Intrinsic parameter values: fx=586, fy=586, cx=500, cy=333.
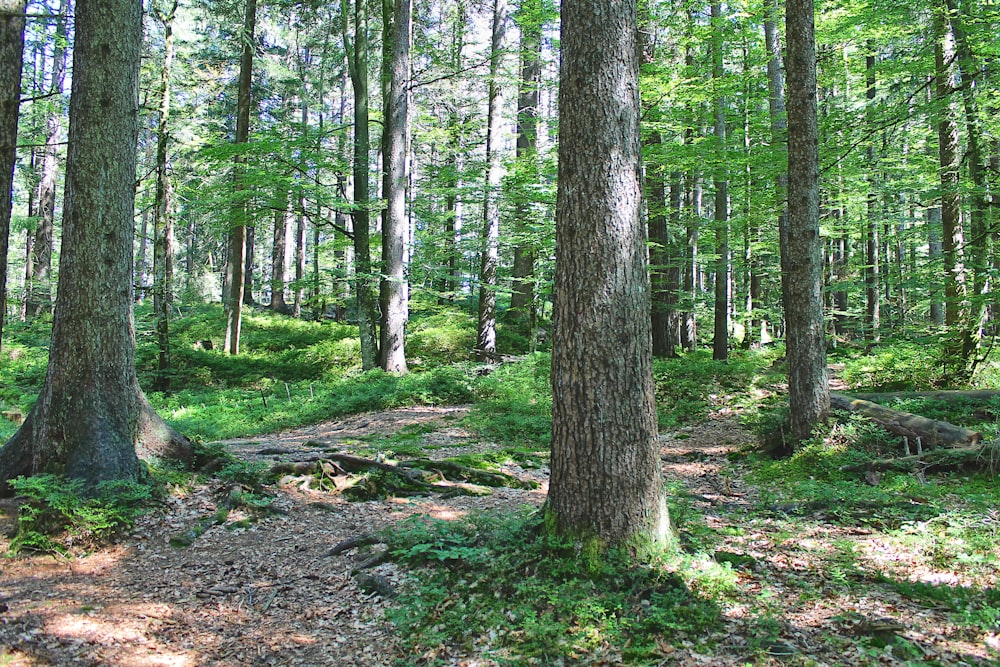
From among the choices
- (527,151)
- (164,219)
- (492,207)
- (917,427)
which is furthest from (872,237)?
(164,219)

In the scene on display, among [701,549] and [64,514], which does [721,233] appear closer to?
[701,549]

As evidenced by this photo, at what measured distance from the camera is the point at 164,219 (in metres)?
14.7

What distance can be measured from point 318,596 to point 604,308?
9.97ft

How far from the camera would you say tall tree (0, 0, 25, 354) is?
5.91 meters

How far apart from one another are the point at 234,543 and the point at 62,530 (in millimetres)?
1395

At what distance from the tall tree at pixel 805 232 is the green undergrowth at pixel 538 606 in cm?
476

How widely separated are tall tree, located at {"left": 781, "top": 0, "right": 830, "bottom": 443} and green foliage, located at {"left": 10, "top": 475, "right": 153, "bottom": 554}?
7693mm

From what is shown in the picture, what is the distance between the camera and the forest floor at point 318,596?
322 cm

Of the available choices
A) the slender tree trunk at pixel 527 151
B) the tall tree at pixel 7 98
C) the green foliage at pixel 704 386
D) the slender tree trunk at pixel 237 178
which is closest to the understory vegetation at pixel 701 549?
the green foliage at pixel 704 386

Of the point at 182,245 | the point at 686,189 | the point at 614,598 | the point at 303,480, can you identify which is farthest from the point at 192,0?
the point at 182,245

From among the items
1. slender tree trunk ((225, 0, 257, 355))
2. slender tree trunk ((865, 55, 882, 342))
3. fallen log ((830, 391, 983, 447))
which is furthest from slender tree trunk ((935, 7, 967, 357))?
slender tree trunk ((225, 0, 257, 355))

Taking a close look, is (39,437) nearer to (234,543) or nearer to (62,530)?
(62,530)

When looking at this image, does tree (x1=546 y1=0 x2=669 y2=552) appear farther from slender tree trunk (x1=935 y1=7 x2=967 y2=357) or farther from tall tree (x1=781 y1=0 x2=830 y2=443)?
slender tree trunk (x1=935 y1=7 x2=967 y2=357)

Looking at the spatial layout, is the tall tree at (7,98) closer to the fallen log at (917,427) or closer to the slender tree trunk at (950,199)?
the fallen log at (917,427)
